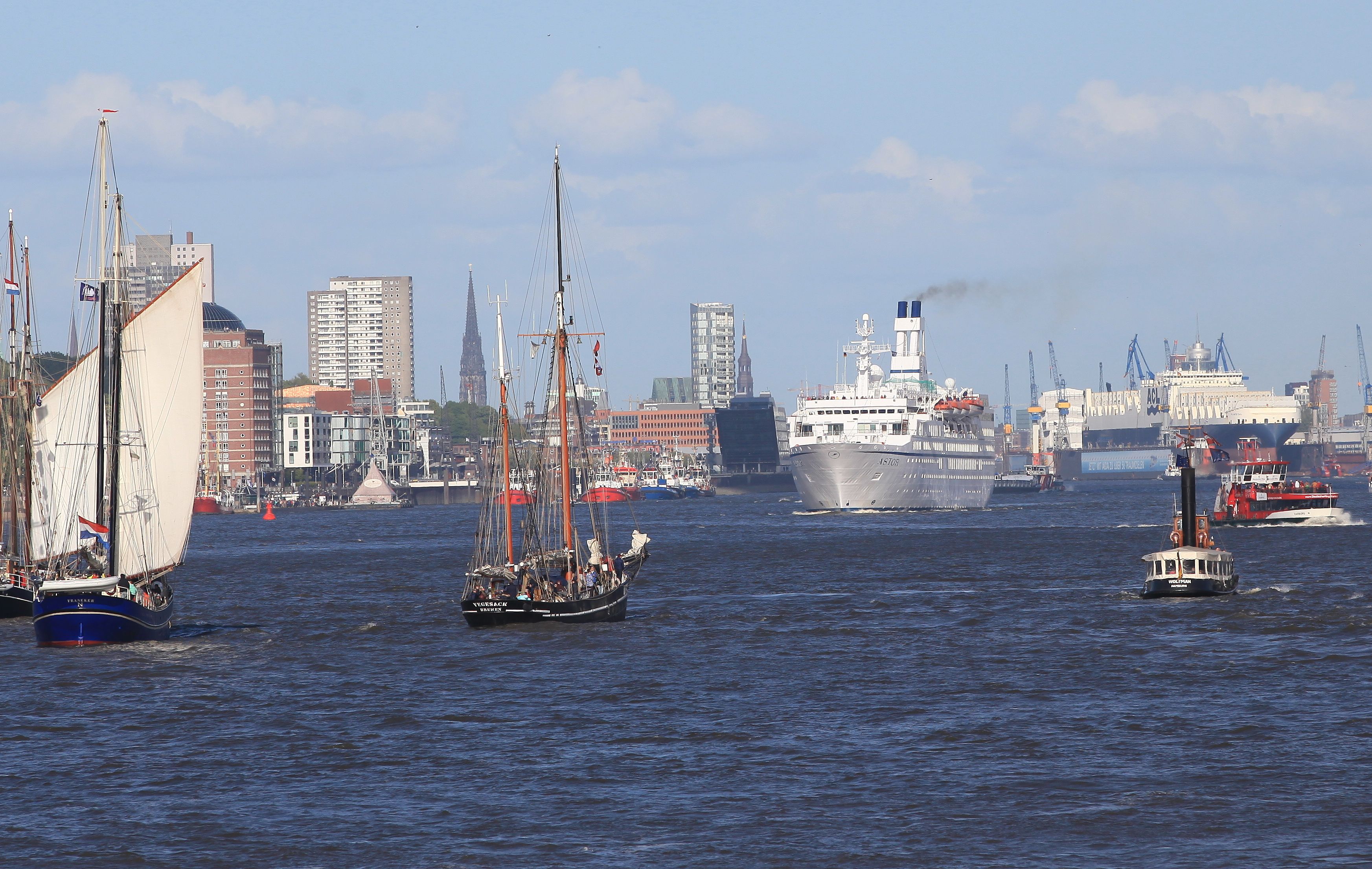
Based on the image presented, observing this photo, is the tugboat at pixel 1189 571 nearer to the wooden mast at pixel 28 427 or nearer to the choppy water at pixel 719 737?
the choppy water at pixel 719 737

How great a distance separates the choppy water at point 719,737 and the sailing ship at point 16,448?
2.21 metres

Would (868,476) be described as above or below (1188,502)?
above

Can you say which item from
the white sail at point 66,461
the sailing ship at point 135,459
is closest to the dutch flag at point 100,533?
the sailing ship at point 135,459

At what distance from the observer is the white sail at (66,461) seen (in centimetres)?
6844

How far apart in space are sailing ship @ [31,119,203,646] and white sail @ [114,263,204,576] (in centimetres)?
4

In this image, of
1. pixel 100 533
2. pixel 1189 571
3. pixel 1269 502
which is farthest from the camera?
pixel 1269 502

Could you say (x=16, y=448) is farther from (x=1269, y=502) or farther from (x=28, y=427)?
(x=1269, y=502)

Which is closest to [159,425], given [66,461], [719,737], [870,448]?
[66,461]

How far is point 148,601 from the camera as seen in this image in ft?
196

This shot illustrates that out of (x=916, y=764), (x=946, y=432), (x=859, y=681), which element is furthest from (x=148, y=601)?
(x=946, y=432)

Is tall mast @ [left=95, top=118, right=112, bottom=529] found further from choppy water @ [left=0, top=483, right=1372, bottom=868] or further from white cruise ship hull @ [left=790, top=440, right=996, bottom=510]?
white cruise ship hull @ [left=790, top=440, right=996, bottom=510]

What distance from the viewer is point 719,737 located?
41219 mm

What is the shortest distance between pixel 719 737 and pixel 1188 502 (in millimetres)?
41254

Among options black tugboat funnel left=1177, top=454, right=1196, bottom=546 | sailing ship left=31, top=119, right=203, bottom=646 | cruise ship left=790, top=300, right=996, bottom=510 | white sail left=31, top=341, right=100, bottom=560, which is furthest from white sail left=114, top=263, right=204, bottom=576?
cruise ship left=790, top=300, right=996, bottom=510
